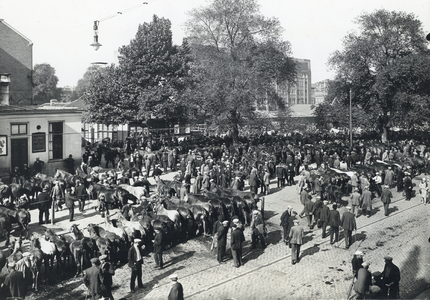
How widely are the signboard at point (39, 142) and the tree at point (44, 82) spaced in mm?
54379

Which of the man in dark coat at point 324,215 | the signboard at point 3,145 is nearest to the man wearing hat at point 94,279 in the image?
the man in dark coat at point 324,215

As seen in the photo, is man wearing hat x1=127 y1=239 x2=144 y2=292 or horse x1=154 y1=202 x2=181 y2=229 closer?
man wearing hat x1=127 y1=239 x2=144 y2=292

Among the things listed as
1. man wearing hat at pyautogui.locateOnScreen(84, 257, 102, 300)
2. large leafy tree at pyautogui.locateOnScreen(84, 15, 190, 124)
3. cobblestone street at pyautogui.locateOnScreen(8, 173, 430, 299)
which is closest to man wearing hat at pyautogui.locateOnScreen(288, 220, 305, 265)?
cobblestone street at pyautogui.locateOnScreen(8, 173, 430, 299)

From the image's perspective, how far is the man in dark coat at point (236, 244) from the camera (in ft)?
48.2

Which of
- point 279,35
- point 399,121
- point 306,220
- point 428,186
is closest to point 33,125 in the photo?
→ point 306,220

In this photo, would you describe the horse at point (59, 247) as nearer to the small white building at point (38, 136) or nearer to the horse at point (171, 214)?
the horse at point (171, 214)

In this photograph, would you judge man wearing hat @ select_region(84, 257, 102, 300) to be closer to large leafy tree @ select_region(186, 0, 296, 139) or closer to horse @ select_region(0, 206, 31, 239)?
horse @ select_region(0, 206, 31, 239)

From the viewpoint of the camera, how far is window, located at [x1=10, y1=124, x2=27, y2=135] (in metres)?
26.7

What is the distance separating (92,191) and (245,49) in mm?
26150

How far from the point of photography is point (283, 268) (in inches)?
587

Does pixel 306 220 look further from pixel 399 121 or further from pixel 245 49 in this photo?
pixel 399 121

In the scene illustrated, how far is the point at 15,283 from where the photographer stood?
11.4 metres

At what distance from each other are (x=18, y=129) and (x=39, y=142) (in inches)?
60.0

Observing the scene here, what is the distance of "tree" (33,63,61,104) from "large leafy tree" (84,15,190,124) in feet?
126
